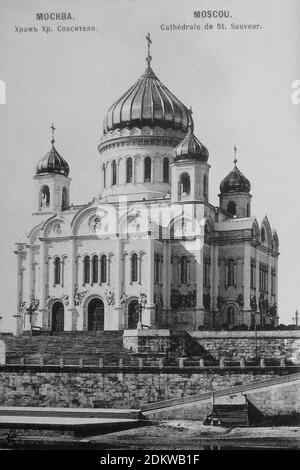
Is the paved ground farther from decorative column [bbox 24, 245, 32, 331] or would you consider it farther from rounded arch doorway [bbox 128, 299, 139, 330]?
decorative column [bbox 24, 245, 32, 331]

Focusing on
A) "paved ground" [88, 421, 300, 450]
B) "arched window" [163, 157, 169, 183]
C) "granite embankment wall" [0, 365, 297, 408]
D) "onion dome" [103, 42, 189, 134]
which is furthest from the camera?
"arched window" [163, 157, 169, 183]

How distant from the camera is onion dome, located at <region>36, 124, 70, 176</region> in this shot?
38.8m

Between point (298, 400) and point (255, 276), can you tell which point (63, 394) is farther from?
point (255, 276)

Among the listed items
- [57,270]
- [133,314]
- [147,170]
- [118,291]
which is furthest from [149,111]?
[133,314]

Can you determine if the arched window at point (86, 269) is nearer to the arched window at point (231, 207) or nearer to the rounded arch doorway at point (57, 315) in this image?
the rounded arch doorway at point (57, 315)

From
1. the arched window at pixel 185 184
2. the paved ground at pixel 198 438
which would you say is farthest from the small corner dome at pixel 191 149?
the paved ground at pixel 198 438

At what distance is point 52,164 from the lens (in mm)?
38812

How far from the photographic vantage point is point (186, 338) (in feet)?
112

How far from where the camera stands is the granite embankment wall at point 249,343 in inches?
1312

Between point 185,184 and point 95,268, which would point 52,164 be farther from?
point 185,184

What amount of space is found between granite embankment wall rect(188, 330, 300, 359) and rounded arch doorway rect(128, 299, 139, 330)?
2.86 metres

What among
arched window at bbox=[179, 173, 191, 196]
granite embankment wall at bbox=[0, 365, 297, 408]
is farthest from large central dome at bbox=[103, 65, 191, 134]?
granite embankment wall at bbox=[0, 365, 297, 408]

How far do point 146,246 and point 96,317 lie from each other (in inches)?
128
